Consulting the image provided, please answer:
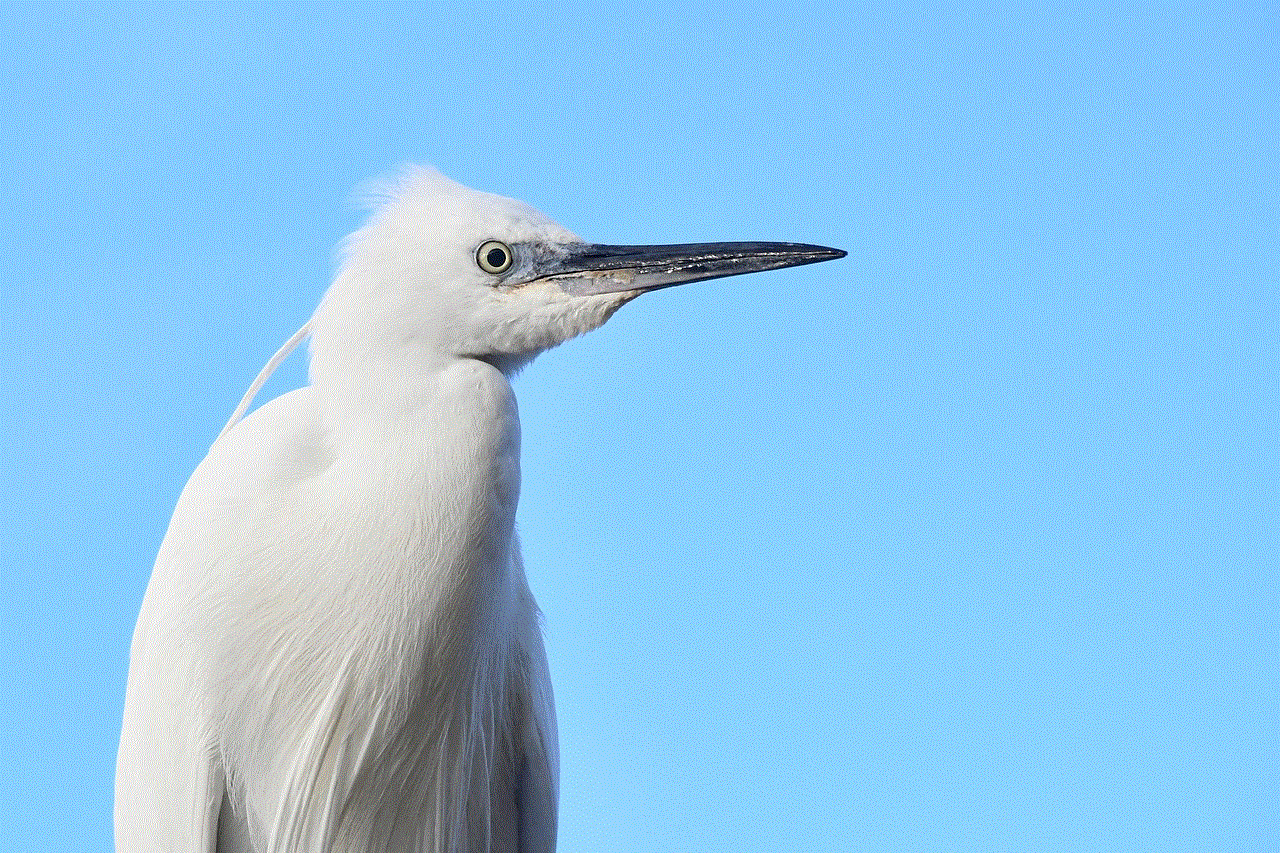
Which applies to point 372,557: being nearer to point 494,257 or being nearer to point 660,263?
point 494,257

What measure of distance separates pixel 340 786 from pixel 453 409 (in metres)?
0.49

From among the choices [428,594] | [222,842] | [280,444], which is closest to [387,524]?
[428,594]

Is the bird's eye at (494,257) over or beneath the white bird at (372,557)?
over

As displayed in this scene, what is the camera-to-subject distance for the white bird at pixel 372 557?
1.38 meters

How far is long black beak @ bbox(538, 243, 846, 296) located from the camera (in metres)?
1.43

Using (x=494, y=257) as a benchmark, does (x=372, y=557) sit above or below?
below

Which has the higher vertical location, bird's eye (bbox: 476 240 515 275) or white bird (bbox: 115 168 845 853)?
bird's eye (bbox: 476 240 515 275)

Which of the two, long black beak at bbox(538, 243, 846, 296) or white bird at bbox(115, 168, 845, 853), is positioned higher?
long black beak at bbox(538, 243, 846, 296)

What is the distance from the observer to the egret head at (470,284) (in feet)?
4.55

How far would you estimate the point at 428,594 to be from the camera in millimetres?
1412

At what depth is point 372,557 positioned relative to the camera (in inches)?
55.9

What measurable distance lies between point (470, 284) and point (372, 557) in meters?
0.32

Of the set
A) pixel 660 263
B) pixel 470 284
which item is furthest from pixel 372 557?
pixel 660 263

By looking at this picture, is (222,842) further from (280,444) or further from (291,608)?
(280,444)
